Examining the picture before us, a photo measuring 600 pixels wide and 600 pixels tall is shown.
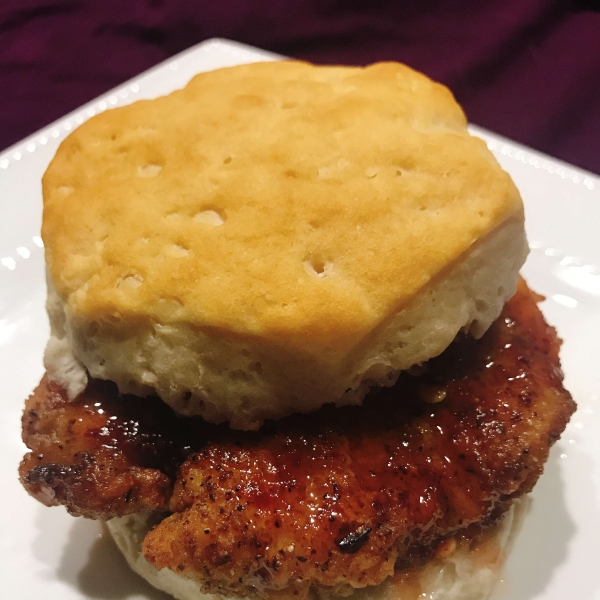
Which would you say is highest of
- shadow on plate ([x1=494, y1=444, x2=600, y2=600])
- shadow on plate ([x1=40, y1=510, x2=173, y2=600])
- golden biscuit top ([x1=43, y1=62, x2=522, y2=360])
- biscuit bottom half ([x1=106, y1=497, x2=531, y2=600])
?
golden biscuit top ([x1=43, y1=62, x2=522, y2=360])

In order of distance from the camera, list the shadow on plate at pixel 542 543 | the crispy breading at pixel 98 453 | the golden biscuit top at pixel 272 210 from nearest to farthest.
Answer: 1. the golden biscuit top at pixel 272 210
2. the crispy breading at pixel 98 453
3. the shadow on plate at pixel 542 543

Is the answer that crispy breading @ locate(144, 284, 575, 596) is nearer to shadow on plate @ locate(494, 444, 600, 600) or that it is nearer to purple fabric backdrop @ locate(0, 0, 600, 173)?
shadow on plate @ locate(494, 444, 600, 600)

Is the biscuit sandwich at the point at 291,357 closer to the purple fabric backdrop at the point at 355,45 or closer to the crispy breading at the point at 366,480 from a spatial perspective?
the crispy breading at the point at 366,480

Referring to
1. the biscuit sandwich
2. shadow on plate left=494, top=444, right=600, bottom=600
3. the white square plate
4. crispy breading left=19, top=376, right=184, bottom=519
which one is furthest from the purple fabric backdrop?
crispy breading left=19, top=376, right=184, bottom=519

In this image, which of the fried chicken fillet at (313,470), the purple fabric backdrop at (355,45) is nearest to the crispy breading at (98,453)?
the fried chicken fillet at (313,470)

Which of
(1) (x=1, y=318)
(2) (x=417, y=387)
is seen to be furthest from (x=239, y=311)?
(1) (x=1, y=318)
